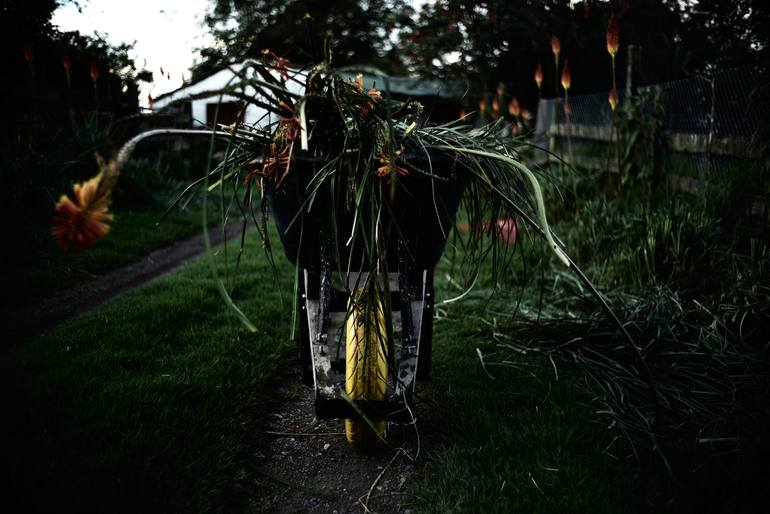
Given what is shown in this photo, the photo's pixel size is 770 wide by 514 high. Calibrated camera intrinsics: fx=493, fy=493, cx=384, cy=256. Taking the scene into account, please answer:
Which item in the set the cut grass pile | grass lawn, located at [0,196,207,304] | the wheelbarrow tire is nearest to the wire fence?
the wheelbarrow tire

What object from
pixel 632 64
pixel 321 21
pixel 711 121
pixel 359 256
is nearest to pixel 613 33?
pixel 711 121

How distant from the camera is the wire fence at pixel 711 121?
2848 mm

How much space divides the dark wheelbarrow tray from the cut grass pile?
40 centimetres

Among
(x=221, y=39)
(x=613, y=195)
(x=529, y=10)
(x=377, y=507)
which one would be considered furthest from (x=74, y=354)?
(x=221, y=39)

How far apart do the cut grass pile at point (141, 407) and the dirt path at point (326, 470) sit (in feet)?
0.23

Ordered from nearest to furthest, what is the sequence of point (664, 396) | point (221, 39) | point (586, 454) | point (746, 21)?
1. point (586, 454)
2. point (664, 396)
3. point (746, 21)
4. point (221, 39)

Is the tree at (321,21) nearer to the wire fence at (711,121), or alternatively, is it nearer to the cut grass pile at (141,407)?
Result: the wire fence at (711,121)

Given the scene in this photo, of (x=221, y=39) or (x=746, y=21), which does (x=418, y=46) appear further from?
(x=221, y=39)

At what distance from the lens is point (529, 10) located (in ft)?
23.8

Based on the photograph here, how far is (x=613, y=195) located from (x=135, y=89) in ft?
18.5

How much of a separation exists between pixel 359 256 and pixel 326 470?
0.70 m

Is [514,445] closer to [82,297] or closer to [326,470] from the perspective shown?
[326,470]

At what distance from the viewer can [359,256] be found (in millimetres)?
1664

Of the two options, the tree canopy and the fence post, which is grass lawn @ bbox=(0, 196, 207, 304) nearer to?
the tree canopy
